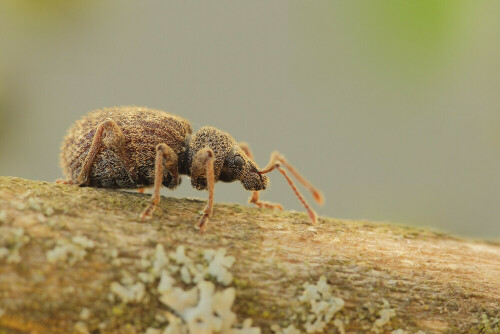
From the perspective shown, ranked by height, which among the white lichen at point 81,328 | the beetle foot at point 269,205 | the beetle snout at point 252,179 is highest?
the beetle snout at point 252,179

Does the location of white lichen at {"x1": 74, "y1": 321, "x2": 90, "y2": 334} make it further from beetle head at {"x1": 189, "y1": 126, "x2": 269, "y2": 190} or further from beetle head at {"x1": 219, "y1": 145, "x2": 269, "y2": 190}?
beetle head at {"x1": 219, "y1": 145, "x2": 269, "y2": 190}

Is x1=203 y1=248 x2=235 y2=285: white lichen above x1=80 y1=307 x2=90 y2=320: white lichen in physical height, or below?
above

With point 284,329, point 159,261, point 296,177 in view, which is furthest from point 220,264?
point 296,177

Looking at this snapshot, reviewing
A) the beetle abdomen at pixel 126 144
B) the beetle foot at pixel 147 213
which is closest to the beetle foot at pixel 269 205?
the beetle abdomen at pixel 126 144

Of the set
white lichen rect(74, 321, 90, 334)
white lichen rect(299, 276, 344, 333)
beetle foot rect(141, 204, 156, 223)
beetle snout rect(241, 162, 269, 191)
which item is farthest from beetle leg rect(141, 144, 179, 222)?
white lichen rect(299, 276, 344, 333)

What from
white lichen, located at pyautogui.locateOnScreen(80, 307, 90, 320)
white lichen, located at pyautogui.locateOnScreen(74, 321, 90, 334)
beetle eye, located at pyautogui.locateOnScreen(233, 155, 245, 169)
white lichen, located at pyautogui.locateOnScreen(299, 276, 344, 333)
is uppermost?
beetle eye, located at pyautogui.locateOnScreen(233, 155, 245, 169)

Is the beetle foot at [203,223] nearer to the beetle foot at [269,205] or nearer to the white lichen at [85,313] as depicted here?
the white lichen at [85,313]

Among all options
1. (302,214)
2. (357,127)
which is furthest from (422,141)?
(302,214)
